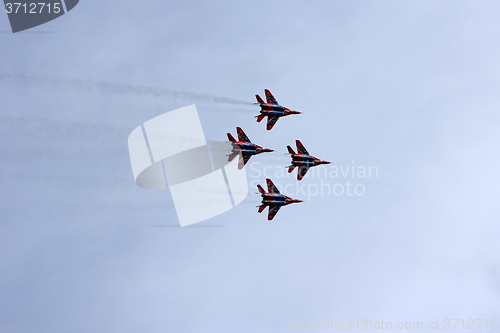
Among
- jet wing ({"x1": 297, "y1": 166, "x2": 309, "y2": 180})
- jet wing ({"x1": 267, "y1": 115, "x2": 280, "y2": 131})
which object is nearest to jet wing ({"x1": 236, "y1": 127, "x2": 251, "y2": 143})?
jet wing ({"x1": 267, "y1": 115, "x2": 280, "y2": 131})

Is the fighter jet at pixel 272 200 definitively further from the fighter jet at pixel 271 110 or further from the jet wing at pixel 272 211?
the fighter jet at pixel 271 110

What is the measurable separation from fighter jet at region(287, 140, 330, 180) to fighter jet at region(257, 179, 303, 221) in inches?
244

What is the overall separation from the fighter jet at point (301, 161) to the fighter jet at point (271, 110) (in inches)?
308

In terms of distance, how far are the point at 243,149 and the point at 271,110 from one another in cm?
1167

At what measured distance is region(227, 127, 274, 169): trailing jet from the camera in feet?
304

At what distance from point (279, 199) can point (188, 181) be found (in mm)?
25202

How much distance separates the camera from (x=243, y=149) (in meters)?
93.2

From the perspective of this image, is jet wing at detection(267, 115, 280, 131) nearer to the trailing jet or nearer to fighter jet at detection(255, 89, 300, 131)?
fighter jet at detection(255, 89, 300, 131)

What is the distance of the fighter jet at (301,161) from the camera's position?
9694 cm

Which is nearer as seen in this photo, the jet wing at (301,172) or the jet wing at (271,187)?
the jet wing at (271,187)

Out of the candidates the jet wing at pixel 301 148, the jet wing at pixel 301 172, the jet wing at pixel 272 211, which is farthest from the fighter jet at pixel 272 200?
the jet wing at pixel 301 148

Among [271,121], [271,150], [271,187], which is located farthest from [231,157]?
[271,187]

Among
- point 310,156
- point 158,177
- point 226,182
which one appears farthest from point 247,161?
point 158,177

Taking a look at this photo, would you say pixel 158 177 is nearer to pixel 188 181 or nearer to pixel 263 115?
pixel 188 181
